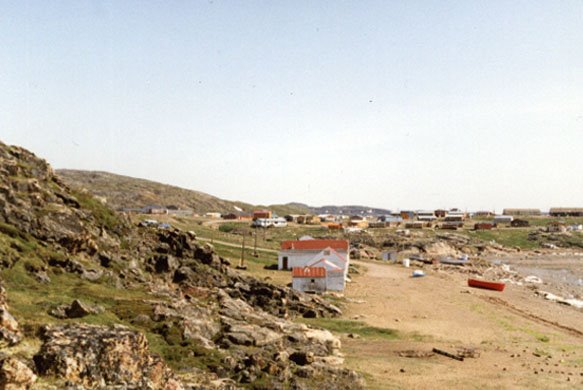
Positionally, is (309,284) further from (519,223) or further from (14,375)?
(519,223)

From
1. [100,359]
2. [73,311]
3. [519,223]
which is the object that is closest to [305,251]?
[73,311]

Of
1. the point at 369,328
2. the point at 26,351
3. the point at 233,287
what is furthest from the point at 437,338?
the point at 26,351

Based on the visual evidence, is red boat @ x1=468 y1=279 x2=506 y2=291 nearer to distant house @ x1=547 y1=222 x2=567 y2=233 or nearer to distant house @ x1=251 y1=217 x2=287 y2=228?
distant house @ x1=251 y1=217 x2=287 y2=228

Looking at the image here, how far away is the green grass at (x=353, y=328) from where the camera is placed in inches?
1615

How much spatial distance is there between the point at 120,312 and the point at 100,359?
1057 centimetres

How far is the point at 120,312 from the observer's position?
28.5 m

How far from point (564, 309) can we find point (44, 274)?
63.0 meters

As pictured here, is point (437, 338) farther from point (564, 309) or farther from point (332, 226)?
point (332, 226)

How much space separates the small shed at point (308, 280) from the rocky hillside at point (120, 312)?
9291 mm

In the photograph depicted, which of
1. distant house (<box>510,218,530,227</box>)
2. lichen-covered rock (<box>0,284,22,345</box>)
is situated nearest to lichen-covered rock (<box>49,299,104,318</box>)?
lichen-covered rock (<box>0,284,22,345</box>)

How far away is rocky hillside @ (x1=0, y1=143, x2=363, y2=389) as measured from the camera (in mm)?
18359

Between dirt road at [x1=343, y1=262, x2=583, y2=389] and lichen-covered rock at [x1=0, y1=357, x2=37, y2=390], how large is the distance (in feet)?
62.1

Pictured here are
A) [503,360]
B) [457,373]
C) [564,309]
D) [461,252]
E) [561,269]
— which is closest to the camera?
[457,373]

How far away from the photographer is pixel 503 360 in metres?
34.4
